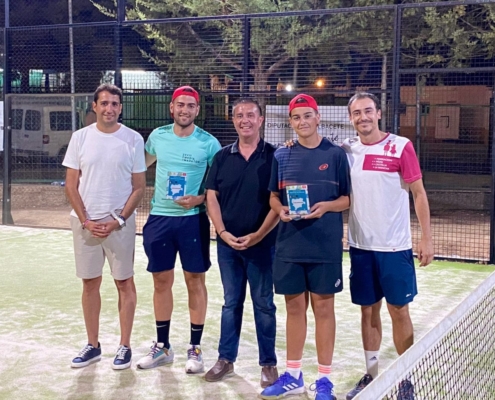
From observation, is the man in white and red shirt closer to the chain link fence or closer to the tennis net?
the tennis net

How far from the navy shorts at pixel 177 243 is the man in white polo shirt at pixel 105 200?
202mm

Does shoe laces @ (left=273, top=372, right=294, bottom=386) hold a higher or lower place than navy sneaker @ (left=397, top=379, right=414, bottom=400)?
lower

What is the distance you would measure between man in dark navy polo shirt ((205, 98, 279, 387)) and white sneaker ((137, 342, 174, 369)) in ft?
1.46

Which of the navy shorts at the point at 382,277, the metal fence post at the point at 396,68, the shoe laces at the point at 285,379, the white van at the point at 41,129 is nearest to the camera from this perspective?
the navy shorts at the point at 382,277

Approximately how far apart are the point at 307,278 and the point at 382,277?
45 centimetres

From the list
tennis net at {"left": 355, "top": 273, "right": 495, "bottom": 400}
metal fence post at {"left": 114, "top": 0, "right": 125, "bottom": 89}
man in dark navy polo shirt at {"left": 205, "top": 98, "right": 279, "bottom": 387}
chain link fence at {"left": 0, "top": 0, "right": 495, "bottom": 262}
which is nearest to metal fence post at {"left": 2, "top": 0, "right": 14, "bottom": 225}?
chain link fence at {"left": 0, "top": 0, "right": 495, "bottom": 262}

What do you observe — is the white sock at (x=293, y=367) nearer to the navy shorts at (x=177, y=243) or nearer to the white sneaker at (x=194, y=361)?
the white sneaker at (x=194, y=361)

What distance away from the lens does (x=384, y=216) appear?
14.0ft

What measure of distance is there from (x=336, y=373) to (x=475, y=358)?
3.13 feet

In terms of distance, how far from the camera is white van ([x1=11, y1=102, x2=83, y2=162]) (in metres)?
11.9

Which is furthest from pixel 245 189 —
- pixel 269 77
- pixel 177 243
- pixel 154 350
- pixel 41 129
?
pixel 269 77

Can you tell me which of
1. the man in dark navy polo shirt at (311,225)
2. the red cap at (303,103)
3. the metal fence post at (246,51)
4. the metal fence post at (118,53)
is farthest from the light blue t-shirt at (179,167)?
the metal fence post at (118,53)

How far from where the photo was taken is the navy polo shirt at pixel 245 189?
4688 mm

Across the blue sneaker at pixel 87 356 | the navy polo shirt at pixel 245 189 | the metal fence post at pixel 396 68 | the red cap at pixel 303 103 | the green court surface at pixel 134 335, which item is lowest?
the green court surface at pixel 134 335
